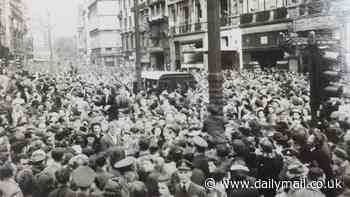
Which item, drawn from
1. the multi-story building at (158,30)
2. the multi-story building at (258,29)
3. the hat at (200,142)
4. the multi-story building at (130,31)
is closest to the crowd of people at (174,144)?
the hat at (200,142)

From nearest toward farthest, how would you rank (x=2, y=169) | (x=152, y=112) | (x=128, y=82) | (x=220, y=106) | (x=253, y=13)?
(x=2, y=169) < (x=220, y=106) < (x=152, y=112) < (x=128, y=82) < (x=253, y=13)

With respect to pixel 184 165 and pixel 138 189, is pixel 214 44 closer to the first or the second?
pixel 184 165

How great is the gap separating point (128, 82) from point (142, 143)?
7086 millimetres

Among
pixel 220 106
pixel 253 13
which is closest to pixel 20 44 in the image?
pixel 220 106

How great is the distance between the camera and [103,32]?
27.5 m

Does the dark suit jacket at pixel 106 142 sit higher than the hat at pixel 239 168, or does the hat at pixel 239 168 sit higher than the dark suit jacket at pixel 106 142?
the dark suit jacket at pixel 106 142

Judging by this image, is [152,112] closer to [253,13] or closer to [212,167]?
[212,167]

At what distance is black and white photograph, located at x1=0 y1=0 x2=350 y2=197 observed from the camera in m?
6.45

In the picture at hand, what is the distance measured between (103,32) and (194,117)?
60.7 feet

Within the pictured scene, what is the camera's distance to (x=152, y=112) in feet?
37.8

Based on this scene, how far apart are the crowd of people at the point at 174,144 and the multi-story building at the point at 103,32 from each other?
8194 millimetres

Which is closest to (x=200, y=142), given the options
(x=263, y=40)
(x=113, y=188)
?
(x=113, y=188)

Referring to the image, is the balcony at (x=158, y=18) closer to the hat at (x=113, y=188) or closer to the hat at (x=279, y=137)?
the hat at (x=279, y=137)

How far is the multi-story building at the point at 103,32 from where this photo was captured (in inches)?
826
